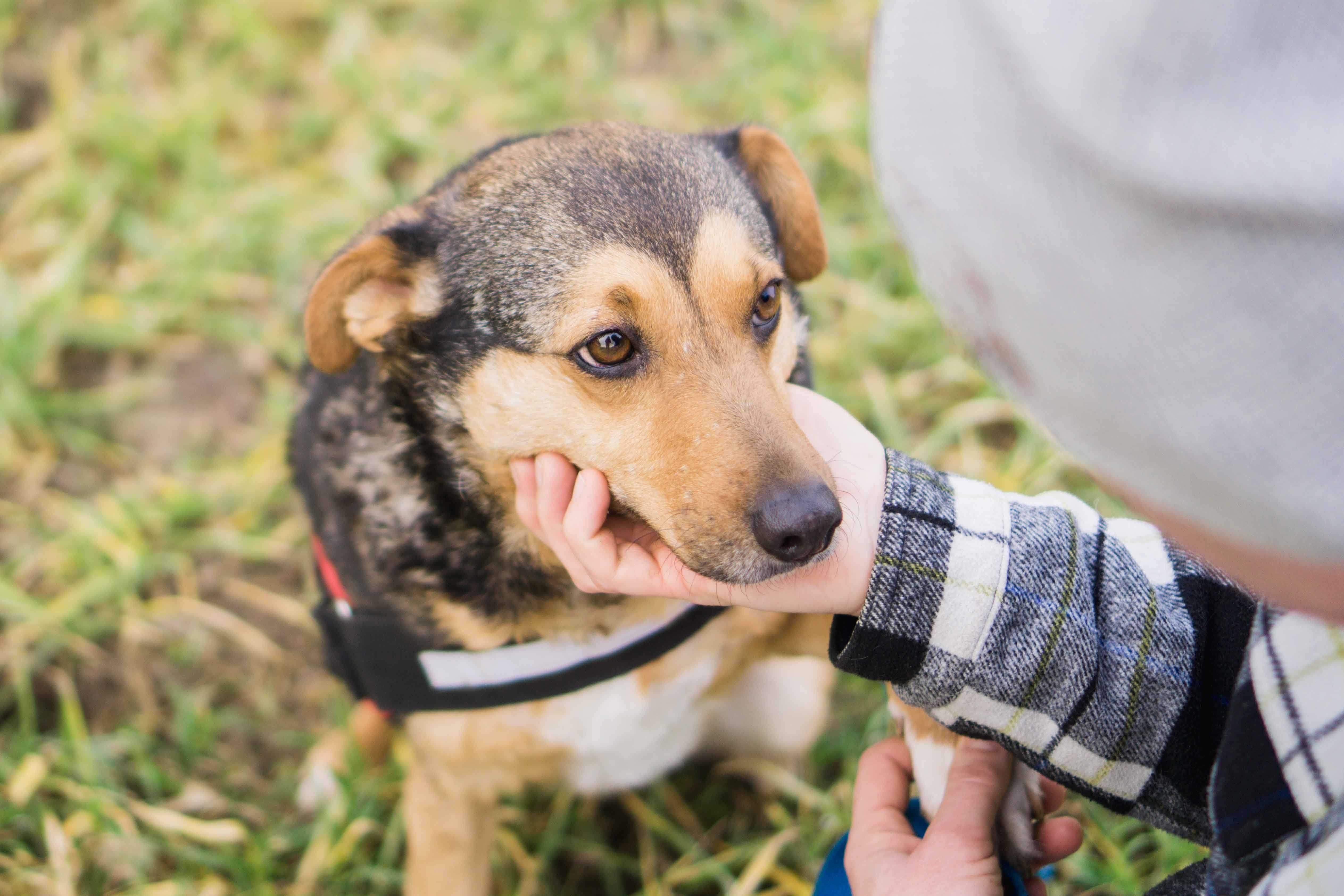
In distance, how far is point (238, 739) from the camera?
315cm

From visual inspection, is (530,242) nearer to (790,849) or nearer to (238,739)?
(790,849)

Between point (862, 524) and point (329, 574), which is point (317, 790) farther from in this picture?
point (862, 524)

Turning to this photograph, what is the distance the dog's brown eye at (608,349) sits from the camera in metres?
1.93

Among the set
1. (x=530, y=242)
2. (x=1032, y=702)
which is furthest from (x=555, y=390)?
(x=1032, y=702)

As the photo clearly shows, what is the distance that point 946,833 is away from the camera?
168 cm

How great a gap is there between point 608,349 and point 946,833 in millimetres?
1118

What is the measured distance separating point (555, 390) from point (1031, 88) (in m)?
1.21

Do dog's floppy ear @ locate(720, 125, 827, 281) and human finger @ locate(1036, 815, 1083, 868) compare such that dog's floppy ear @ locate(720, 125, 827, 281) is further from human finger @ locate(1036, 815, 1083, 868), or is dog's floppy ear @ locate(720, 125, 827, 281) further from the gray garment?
human finger @ locate(1036, 815, 1083, 868)

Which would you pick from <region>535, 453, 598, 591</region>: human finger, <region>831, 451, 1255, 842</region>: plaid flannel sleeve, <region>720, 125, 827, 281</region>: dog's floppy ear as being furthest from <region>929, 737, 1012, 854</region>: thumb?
<region>720, 125, 827, 281</region>: dog's floppy ear

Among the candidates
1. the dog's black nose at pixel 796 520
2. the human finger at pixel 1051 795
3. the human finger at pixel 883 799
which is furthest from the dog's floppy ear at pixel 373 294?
the human finger at pixel 1051 795

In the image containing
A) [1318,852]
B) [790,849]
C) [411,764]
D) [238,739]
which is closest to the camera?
[1318,852]

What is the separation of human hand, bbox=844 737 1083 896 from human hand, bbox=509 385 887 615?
0.39 meters

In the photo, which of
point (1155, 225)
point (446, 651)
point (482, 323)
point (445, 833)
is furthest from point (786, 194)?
point (445, 833)

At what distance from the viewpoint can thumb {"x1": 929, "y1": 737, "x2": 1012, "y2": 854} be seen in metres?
1.68
